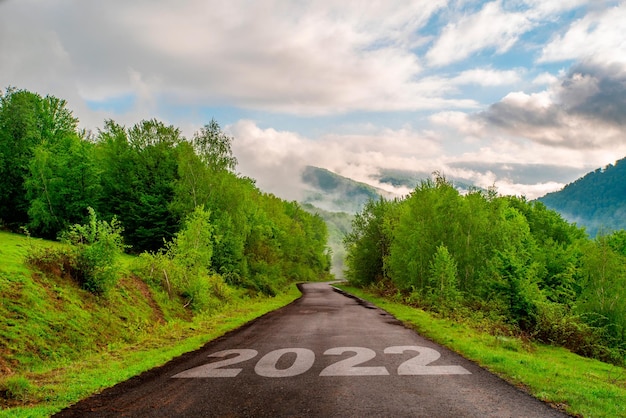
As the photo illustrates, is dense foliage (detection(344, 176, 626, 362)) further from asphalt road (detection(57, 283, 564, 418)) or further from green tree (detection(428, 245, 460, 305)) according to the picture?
asphalt road (detection(57, 283, 564, 418))

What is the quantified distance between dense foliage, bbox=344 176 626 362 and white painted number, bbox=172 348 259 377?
17.1 meters

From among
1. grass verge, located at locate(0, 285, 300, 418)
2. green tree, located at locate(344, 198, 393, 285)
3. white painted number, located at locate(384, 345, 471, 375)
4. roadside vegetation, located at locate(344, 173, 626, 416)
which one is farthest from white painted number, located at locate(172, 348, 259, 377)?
green tree, located at locate(344, 198, 393, 285)

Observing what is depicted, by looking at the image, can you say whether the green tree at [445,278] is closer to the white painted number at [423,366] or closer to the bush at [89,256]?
the white painted number at [423,366]

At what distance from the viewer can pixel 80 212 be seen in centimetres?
4356

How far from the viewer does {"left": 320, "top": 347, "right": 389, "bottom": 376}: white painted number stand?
358 inches

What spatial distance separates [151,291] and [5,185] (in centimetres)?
3563

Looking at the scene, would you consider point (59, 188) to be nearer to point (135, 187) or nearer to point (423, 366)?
point (135, 187)

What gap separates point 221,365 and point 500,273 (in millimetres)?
21466

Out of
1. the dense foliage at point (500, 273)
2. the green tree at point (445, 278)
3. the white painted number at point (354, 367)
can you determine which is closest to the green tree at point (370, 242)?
the dense foliage at point (500, 273)

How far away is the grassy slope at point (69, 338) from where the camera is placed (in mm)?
7934

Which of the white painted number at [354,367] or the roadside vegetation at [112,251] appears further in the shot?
the roadside vegetation at [112,251]

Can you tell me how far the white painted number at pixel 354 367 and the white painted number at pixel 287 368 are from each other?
1.98ft

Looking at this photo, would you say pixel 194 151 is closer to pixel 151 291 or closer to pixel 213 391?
pixel 151 291

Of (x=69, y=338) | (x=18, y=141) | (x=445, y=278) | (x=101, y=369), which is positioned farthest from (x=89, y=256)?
(x=18, y=141)
